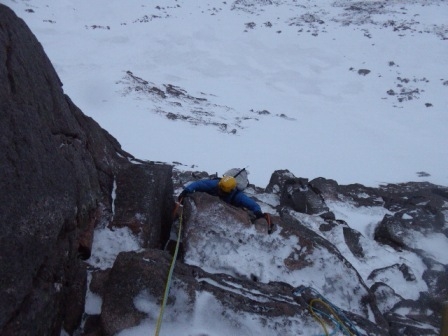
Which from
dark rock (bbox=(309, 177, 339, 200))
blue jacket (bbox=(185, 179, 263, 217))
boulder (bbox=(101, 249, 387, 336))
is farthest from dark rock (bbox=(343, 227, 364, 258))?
boulder (bbox=(101, 249, 387, 336))

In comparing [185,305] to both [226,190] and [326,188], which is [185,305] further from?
[326,188]

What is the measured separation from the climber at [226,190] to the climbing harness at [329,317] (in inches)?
60.9

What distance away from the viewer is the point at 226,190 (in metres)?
5.02

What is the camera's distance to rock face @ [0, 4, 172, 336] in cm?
246

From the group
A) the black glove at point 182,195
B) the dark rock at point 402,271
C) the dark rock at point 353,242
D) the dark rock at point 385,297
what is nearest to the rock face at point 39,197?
the black glove at point 182,195

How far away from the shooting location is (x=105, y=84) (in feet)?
46.2

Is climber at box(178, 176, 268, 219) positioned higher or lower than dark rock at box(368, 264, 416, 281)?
higher

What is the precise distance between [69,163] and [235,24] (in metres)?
24.2

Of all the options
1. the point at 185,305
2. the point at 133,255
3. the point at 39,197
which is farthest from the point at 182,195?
the point at 39,197

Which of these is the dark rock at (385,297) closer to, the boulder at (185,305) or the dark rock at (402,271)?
the dark rock at (402,271)

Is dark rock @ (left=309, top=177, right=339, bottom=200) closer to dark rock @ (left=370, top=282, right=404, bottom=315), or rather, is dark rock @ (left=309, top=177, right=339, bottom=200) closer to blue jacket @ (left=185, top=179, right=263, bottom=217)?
dark rock @ (left=370, top=282, right=404, bottom=315)

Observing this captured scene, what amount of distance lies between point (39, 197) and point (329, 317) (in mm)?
2723

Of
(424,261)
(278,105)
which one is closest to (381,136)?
(278,105)

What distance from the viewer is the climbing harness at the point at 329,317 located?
3385 mm
